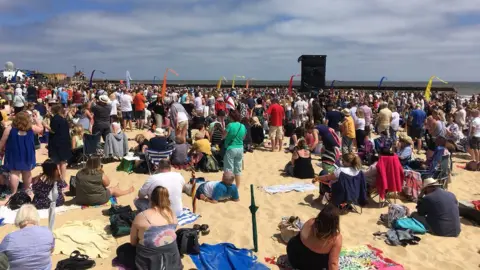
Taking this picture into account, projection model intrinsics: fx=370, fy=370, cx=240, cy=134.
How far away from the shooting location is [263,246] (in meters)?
4.55

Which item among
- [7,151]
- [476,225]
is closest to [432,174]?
[476,225]

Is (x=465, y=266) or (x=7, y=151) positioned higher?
(x=7, y=151)

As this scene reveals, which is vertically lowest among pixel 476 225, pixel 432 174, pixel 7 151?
pixel 476 225

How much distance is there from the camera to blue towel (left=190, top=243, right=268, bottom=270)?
3.97 m

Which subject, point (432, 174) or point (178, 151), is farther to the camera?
point (178, 151)

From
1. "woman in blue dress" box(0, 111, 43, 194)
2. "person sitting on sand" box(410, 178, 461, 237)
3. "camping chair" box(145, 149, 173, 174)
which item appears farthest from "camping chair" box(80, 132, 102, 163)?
"person sitting on sand" box(410, 178, 461, 237)

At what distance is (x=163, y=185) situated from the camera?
4633 millimetres

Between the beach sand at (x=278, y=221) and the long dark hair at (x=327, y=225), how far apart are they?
0.85m

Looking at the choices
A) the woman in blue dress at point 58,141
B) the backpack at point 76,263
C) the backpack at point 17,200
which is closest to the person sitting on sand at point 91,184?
the backpack at point 17,200

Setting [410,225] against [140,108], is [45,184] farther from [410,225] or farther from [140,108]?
[140,108]

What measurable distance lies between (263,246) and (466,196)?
14.2ft

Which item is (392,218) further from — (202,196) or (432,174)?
(202,196)

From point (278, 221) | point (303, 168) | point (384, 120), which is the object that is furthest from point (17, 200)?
point (384, 120)

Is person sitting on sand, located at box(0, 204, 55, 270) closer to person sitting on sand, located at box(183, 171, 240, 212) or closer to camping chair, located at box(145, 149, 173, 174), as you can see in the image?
person sitting on sand, located at box(183, 171, 240, 212)
